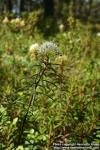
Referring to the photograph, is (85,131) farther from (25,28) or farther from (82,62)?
(25,28)

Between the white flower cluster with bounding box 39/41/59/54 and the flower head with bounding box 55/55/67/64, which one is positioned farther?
the flower head with bounding box 55/55/67/64

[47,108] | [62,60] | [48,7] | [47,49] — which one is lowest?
[47,108]

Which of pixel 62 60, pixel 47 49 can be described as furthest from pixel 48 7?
pixel 47 49

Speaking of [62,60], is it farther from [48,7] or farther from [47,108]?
[48,7]

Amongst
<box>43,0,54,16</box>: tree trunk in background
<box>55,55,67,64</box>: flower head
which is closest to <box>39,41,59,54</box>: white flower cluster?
<box>55,55,67,64</box>: flower head

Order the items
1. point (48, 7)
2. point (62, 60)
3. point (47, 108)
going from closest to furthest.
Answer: point (47, 108) → point (62, 60) → point (48, 7)

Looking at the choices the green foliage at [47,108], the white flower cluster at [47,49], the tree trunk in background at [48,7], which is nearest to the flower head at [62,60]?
the green foliage at [47,108]

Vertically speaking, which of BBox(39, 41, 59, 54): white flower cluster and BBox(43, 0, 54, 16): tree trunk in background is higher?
BBox(43, 0, 54, 16): tree trunk in background

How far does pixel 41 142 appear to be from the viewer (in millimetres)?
4402

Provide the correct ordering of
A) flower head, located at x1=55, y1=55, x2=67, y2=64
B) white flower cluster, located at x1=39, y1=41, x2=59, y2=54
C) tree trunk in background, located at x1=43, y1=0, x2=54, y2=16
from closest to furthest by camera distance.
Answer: white flower cluster, located at x1=39, y1=41, x2=59, y2=54, flower head, located at x1=55, y1=55, x2=67, y2=64, tree trunk in background, located at x1=43, y1=0, x2=54, y2=16

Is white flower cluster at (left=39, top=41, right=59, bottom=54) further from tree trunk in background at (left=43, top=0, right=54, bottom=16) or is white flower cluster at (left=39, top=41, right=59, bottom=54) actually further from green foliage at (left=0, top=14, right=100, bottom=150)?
tree trunk in background at (left=43, top=0, right=54, bottom=16)

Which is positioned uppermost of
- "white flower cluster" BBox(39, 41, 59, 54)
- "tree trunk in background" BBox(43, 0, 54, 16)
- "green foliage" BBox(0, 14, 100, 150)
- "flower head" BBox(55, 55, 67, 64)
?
"tree trunk in background" BBox(43, 0, 54, 16)

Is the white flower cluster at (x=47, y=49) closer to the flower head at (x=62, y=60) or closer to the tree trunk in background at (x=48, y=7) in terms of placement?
the flower head at (x=62, y=60)

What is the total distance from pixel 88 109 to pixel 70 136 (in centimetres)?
48
